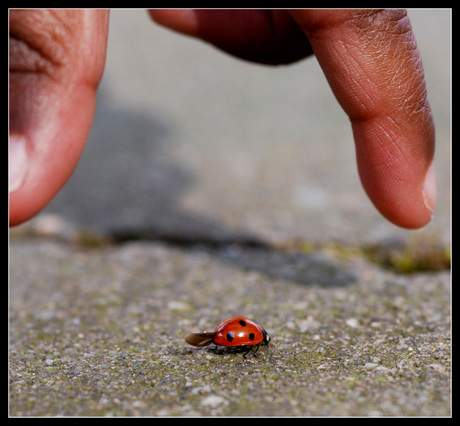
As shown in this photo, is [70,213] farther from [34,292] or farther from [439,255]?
[439,255]

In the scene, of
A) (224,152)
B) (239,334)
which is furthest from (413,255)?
(224,152)

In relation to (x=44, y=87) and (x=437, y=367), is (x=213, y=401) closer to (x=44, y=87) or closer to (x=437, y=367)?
(x=437, y=367)

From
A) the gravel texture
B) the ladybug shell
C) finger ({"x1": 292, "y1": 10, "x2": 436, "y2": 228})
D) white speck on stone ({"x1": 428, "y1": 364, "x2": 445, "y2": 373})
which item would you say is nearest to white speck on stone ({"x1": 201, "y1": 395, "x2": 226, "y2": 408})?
the gravel texture

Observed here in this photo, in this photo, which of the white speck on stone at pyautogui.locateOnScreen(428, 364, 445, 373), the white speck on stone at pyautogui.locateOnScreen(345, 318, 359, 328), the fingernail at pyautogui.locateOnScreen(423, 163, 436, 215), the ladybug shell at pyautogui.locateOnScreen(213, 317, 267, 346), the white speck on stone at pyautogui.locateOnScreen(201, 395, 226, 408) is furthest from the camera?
the fingernail at pyautogui.locateOnScreen(423, 163, 436, 215)

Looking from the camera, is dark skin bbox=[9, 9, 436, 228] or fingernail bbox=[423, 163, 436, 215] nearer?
dark skin bbox=[9, 9, 436, 228]

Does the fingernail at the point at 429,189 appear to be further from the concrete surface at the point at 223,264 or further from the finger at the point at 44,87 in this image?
the finger at the point at 44,87

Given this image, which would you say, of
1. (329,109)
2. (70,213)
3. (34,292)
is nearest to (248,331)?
(34,292)

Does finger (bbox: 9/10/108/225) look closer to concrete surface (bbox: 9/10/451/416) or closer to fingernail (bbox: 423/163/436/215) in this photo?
concrete surface (bbox: 9/10/451/416)

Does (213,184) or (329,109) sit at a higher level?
(329,109)
